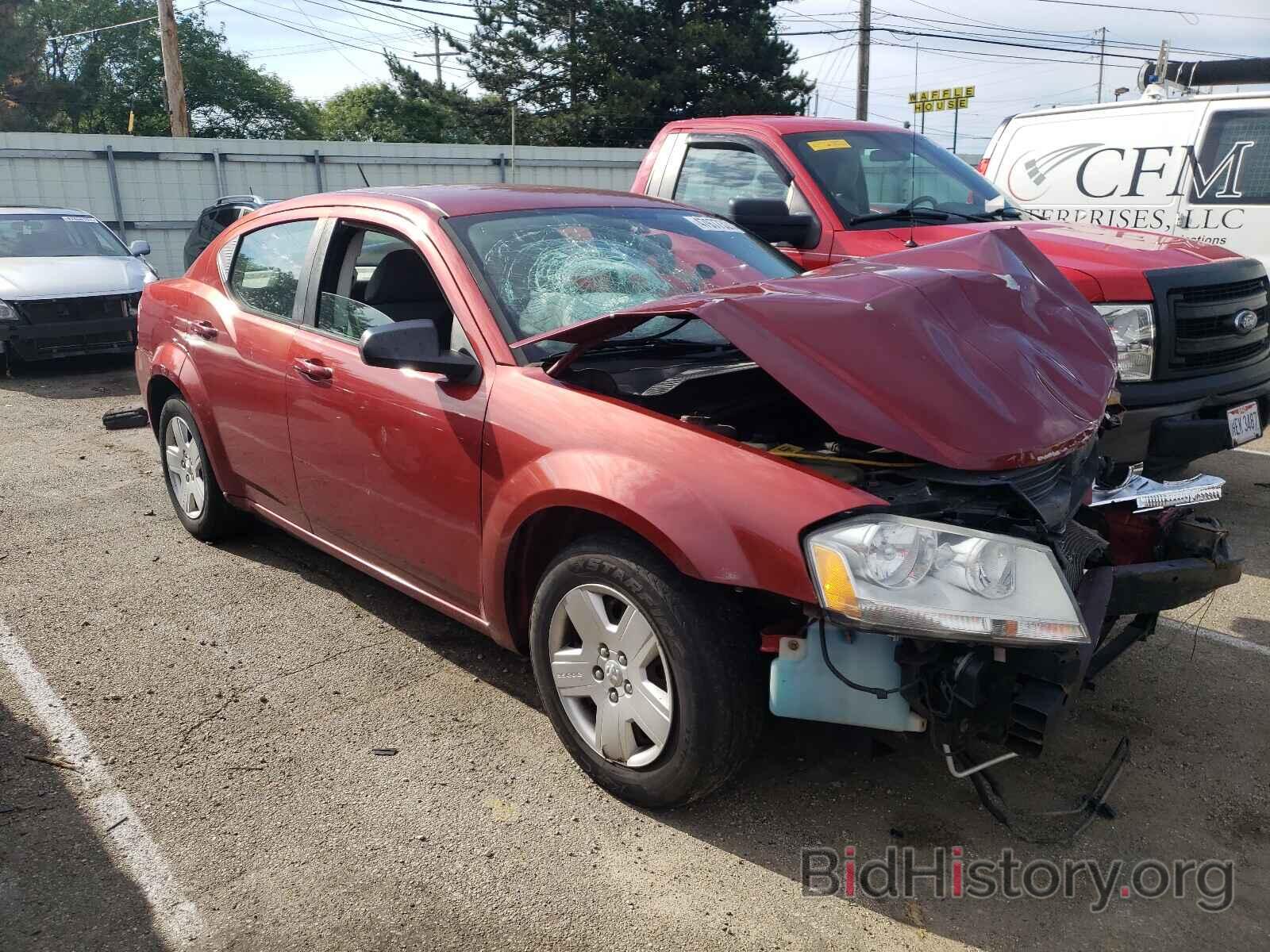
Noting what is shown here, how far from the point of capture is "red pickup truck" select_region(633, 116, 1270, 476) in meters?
4.96

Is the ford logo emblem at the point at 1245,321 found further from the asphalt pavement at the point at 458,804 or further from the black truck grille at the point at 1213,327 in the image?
the asphalt pavement at the point at 458,804

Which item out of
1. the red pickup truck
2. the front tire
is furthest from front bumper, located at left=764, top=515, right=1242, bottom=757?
the red pickup truck

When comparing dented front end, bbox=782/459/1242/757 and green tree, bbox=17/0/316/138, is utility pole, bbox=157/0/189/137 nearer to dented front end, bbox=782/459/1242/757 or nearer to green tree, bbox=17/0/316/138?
dented front end, bbox=782/459/1242/757

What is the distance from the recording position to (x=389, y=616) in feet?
14.2

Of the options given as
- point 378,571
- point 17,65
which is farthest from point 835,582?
point 17,65

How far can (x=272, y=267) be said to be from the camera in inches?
174

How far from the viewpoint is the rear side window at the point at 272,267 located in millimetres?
4238

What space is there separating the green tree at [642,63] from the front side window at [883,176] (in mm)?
26887

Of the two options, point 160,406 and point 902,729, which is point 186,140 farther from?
point 902,729

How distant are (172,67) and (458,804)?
75.1ft

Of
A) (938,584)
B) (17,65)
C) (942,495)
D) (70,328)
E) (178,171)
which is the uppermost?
(17,65)

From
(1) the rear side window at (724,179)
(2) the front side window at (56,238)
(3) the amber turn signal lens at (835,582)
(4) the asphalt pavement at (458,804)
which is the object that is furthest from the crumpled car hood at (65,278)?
(3) the amber turn signal lens at (835,582)

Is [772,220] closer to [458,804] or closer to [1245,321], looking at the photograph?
[1245,321]

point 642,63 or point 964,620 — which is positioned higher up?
point 642,63
